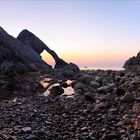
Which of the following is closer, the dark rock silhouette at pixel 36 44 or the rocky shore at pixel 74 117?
the rocky shore at pixel 74 117

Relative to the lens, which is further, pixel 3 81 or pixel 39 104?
pixel 3 81

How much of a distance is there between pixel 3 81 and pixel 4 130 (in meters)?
17.0

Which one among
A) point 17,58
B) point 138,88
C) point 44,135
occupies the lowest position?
point 44,135

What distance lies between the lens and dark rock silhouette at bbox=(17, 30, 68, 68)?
7238cm

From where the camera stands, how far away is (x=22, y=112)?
17188mm

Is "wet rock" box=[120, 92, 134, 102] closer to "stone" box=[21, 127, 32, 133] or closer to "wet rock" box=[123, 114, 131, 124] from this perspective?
"wet rock" box=[123, 114, 131, 124]

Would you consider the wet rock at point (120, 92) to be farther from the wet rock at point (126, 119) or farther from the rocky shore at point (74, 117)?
the wet rock at point (126, 119)

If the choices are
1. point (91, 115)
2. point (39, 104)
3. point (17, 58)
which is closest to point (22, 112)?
point (39, 104)

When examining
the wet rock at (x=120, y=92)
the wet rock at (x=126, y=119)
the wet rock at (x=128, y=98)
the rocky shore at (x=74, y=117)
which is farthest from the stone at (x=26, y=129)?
the wet rock at (x=120, y=92)

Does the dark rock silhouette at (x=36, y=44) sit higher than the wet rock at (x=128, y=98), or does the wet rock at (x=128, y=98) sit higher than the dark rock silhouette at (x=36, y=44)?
the dark rock silhouette at (x=36, y=44)

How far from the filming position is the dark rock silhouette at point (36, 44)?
72.4m

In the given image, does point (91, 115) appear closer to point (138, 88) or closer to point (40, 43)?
A: point (138, 88)

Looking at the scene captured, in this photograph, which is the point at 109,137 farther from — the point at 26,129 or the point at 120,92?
the point at 120,92

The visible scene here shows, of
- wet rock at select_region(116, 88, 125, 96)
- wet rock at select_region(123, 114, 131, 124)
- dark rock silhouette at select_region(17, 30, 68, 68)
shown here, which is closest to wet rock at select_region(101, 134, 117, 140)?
wet rock at select_region(123, 114, 131, 124)
